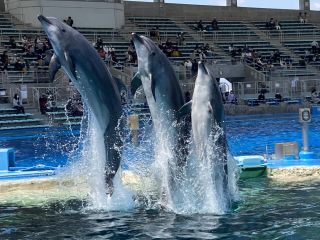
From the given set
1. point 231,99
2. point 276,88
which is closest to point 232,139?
point 231,99

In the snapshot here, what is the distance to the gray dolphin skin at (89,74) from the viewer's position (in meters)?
7.42

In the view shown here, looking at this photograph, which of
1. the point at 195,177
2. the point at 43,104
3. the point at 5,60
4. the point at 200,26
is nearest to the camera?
the point at 195,177

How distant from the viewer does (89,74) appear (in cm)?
751

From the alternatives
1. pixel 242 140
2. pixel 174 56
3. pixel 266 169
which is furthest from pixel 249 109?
pixel 266 169

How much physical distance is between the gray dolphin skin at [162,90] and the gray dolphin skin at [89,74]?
40cm

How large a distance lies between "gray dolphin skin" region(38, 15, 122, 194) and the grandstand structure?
1539cm

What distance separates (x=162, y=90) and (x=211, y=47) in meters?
27.9

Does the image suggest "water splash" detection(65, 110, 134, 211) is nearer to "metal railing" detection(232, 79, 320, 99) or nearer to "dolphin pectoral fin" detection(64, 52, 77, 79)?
"dolphin pectoral fin" detection(64, 52, 77, 79)

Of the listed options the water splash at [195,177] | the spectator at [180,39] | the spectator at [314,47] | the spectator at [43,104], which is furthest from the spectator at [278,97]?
the water splash at [195,177]

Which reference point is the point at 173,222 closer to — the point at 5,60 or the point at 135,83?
the point at 135,83

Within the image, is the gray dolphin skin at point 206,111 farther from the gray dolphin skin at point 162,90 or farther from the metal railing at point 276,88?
the metal railing at point 276,88

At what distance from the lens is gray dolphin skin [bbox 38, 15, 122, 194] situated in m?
7.42

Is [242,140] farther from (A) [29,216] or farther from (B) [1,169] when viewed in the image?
(A) [29,216]

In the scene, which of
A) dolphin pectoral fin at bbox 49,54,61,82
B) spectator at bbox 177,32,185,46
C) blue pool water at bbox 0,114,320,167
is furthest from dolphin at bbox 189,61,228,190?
spectator at bbox 177,32,185,46
